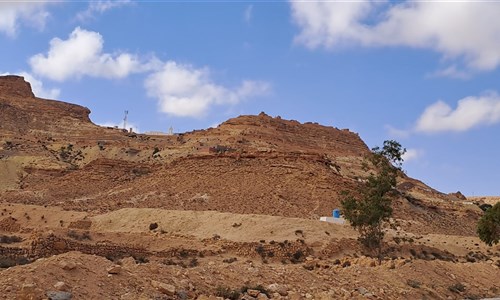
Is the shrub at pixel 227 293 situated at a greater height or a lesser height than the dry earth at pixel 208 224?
lesser

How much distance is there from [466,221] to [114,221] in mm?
38616

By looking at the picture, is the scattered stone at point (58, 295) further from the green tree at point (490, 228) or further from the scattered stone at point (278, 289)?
the green tree at point (490, 228)

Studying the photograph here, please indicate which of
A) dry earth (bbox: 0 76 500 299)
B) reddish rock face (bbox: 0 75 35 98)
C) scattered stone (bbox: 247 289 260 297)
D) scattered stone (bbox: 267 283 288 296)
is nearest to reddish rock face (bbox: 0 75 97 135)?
reddish rock face (bbox: 0 75 35 98)

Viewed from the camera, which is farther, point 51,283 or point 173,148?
point 173,148

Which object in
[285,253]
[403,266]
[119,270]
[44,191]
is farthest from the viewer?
[44,191]

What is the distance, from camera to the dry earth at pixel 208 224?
14.7 m

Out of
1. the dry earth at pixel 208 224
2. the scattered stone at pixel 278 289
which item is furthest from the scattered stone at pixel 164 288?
the scattered stone at pixel 278 289

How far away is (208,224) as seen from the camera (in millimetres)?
35594

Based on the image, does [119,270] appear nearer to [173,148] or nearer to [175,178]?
[175,178]

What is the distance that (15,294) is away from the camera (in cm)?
1100

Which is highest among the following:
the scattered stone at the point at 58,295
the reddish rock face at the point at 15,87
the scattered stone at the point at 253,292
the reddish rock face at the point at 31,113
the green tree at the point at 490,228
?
the reddish rock face at the point at 15,87

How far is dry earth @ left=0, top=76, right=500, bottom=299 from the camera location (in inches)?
580

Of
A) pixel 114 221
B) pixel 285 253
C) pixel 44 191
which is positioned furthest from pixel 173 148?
pixel 285 253

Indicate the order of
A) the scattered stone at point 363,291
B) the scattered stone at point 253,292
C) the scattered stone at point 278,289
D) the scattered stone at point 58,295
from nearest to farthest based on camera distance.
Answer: the scattered stone at point 58,295 → the scattered stone at point 253,292 → the scattered stone at point 278,289 → the scattered stone at point 363,291
